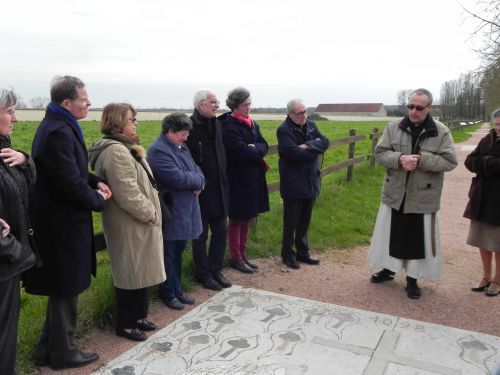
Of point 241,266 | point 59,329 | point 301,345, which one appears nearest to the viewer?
point 59,329

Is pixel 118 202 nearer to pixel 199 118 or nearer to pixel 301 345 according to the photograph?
pixel 199 118

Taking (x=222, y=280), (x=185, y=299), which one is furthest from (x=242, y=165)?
(x=185, y=299)

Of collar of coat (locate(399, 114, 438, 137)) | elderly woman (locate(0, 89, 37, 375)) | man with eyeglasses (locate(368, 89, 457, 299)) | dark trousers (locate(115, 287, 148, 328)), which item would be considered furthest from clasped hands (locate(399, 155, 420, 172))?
elderly woman (locate(0, 89, 37, 375))

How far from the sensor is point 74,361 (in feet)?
10.4

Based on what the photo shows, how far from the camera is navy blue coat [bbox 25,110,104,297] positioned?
9.49 ft

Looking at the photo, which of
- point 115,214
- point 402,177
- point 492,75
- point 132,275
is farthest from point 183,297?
point 492,75

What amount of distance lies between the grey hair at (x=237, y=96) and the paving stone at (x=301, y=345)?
1.96 meters

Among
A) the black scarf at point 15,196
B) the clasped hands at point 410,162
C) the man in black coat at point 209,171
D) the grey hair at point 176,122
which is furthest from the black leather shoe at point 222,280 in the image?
the black scarf at point 15,196

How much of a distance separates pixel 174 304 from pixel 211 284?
0.54 meters

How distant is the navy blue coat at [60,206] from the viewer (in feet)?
9.49

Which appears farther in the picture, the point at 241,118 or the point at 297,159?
the point at 297,159

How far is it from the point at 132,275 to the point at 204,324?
77 centimetres

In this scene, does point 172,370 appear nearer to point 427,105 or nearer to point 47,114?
point 47,114

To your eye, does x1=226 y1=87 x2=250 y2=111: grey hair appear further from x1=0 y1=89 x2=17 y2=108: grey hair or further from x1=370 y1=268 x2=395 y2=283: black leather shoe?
x1=0 y1=89 x2=17 y2=108: grey hair
